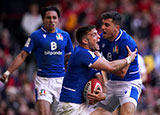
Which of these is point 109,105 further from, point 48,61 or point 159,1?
point 159,1

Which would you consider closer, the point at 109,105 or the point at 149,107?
the point at 109,105

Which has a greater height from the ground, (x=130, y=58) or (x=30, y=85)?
(x=130, y=58)

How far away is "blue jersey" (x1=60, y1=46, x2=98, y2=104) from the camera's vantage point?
8312 mm

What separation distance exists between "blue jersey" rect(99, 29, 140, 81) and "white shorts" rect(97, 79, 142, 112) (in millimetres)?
101

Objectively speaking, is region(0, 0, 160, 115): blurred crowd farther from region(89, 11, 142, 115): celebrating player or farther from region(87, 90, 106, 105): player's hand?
region(87, 90, 106, 105): player's hand

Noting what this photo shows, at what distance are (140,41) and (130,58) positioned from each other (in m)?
5.88

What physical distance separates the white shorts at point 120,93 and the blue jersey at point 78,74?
106cm

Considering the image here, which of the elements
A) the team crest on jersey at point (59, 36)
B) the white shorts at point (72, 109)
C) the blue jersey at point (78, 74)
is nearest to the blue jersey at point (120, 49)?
the team crest on jersey at point (59, 36)

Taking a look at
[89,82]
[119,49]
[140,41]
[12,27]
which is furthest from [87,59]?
[12,27]

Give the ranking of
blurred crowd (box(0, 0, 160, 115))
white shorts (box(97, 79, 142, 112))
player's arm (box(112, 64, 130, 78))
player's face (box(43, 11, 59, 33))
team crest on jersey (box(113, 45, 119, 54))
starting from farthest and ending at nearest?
1. blurred crowd (box(0, 0, 160, 115))
2. player's face (box(43, 11, 59, 33))
3. team crest on jersey (box(113, 45, 119, 54))
4. white shorts (box(97, 79, 142, 112))
5. player's arm (box(112, 64, 130, 78))

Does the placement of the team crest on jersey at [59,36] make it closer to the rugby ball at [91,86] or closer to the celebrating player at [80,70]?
the celebrating player at [80,70]

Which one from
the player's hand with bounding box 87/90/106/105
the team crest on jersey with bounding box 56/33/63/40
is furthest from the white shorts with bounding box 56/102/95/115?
the team crest on jersey with bounding box 56/33/63/40

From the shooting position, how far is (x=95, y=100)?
27.5ft

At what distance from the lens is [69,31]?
1612cm
